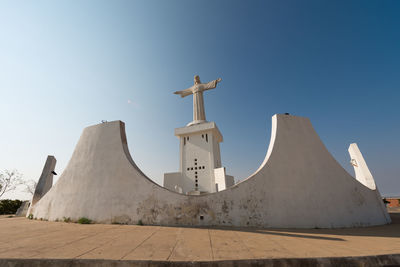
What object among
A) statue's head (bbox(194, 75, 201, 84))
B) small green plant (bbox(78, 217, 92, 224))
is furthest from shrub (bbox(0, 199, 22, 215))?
statue's head (bbox(194, 75, 201, 84))

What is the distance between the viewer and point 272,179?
768 cm

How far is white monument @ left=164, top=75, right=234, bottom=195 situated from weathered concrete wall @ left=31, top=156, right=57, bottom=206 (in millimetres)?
8821

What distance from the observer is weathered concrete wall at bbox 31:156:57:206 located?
37.6 ft

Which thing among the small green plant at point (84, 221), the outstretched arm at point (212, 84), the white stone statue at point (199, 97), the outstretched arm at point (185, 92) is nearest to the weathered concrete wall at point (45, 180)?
the small green plant at point (84, 221)

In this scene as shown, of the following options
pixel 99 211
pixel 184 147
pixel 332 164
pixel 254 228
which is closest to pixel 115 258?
pixel 254 228

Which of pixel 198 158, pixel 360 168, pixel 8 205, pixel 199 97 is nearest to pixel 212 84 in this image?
pixel 199 97

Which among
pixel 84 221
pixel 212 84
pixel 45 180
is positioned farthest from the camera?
pixel 212 84

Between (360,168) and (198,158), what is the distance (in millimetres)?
12248

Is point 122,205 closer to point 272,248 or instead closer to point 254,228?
point 254,228

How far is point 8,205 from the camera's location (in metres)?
17.5

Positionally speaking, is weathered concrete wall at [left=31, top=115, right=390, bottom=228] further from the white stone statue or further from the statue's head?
the statue's head

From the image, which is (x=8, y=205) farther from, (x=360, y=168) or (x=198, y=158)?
(x=360, y=168)

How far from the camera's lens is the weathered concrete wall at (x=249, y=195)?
284 inches

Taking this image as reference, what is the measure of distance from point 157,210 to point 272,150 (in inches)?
239
